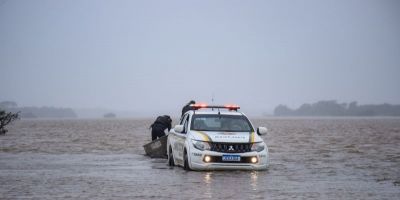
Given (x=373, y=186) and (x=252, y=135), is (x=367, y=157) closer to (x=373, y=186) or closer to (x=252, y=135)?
(x=252, y=135)

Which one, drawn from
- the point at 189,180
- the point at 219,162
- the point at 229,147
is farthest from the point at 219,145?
the point at 189,180

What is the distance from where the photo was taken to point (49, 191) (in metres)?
13.8

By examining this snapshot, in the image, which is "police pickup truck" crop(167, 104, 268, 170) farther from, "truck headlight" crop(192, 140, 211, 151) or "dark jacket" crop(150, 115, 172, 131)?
"dark jacket" crop(150, 115, 172, 131)

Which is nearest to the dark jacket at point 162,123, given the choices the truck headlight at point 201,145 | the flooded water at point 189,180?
the flooded water at point 189,180

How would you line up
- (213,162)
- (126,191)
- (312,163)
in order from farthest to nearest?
(312,163), (213,162), (126,191)

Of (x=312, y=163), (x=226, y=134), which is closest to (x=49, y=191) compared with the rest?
(x=226, y=134)

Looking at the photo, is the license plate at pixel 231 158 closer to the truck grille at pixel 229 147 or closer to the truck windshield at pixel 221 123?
the truck grille at pixel 229 147

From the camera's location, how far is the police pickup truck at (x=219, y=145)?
17844mm

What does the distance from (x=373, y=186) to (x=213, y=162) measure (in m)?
4.13

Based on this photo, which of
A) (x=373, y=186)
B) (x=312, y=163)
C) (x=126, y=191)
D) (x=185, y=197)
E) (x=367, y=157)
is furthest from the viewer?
(x=367, y=157)

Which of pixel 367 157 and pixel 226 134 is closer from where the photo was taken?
pixel 226 134

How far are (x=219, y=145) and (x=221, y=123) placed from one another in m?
1.61

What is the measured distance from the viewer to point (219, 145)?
17906 millimetres

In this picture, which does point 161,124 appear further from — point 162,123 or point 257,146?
point 257,146
